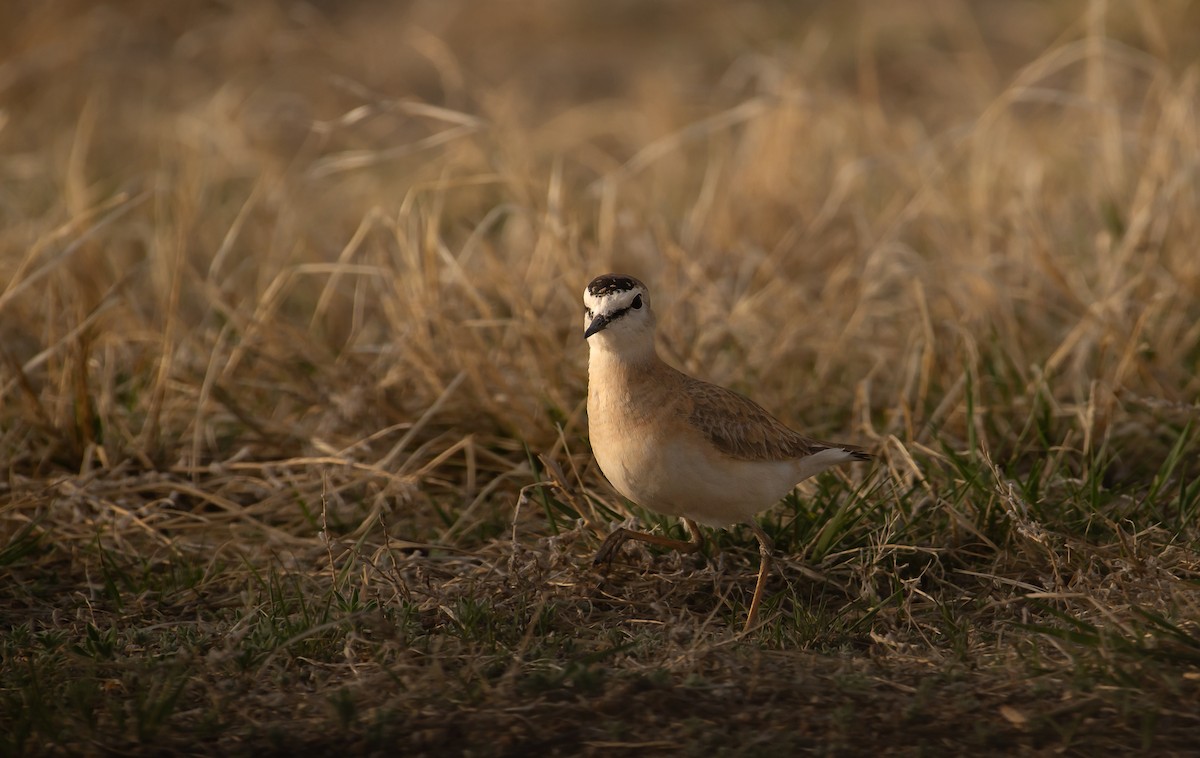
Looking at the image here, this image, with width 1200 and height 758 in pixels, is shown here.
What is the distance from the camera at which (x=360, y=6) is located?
13.0 m

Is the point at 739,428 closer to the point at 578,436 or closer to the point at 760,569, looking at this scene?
the point at 760,569

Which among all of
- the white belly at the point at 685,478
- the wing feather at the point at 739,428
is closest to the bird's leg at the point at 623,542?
the white belly at the point at 685,478

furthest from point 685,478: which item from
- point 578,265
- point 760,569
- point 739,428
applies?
point 578,265

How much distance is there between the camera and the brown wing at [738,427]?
148 inches

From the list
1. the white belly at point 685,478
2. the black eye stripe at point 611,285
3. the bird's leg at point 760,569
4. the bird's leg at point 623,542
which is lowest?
the bird's leg at point 760,569

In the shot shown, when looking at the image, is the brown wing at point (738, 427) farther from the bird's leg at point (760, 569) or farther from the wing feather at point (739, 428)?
the bird's leg at point (760, 569)

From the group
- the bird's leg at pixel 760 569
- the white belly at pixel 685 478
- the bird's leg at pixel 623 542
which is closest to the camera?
the white belly at pixel 685 478

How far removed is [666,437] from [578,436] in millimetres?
1315

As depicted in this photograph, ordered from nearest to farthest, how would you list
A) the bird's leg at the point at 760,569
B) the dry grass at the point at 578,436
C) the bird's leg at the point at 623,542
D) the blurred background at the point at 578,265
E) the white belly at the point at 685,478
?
the dry grass at the point at 578,436
the white belly at the point at 685,478
the bird's leg at the point at 760,569
the bird's leg at the point at 623,542
the blurred background at the point at 578,265

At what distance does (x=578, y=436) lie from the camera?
4945mm

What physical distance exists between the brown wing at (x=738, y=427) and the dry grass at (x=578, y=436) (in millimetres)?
308

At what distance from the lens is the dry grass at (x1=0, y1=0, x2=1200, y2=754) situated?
3.18 meters

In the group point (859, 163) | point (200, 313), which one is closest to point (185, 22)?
point (200, 313)

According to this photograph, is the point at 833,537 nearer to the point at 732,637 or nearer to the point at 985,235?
the point at 732,637
